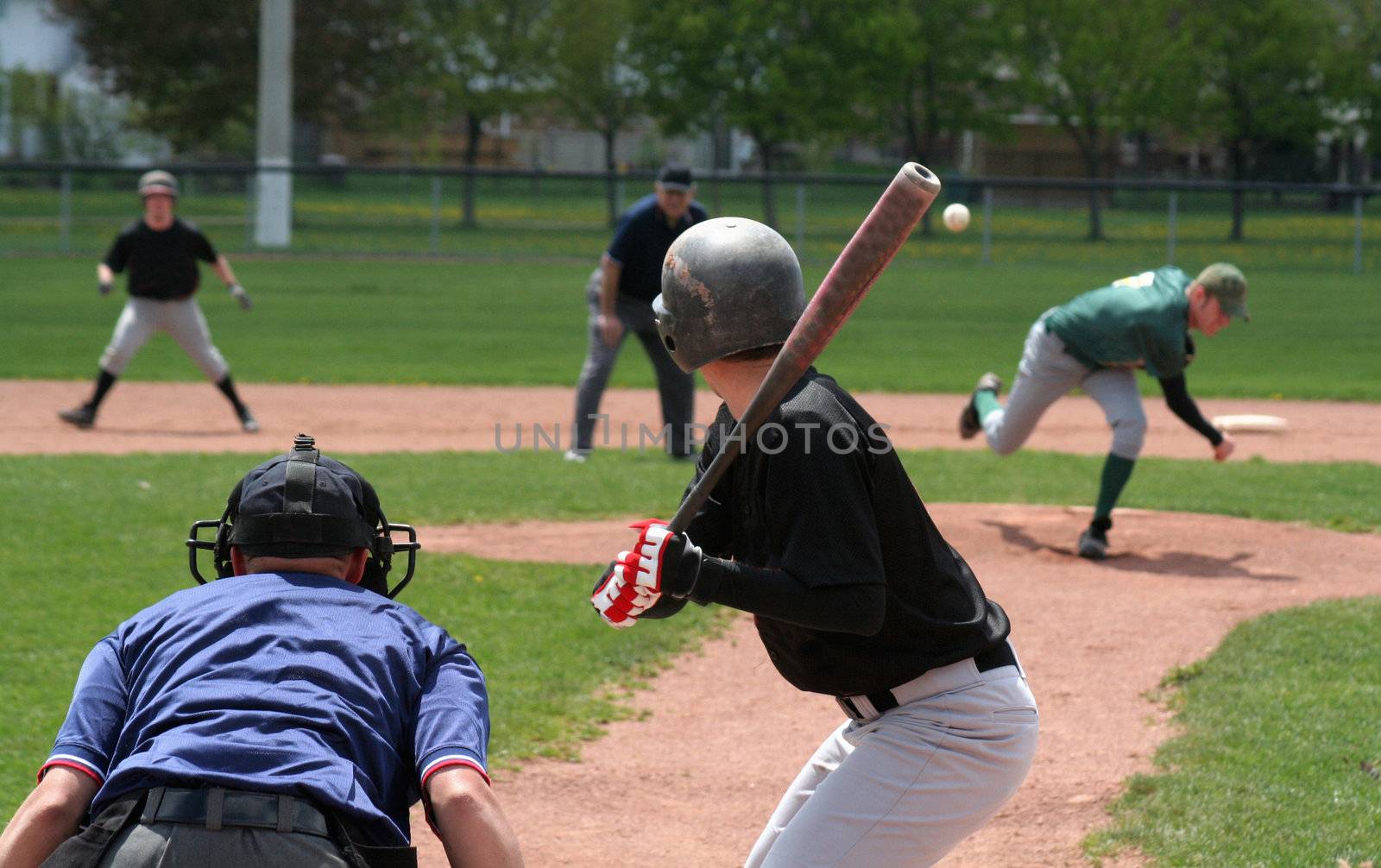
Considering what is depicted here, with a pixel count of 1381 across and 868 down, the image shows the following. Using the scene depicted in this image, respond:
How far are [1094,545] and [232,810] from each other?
648 centimetres

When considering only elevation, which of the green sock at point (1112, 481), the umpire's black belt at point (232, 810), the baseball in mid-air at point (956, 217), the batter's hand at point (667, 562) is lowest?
the green sock at point (1112, 481)

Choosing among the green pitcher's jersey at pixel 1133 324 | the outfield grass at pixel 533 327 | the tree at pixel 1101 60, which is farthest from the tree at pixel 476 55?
the green pitcher's jersey at pixel 1133 324

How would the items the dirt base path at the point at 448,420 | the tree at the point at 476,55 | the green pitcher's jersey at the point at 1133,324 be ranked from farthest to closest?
the tree at the point at 476,55 → the dirt base path at the point at 448,420 → the green pitcher's jersey at the point at 1133,324

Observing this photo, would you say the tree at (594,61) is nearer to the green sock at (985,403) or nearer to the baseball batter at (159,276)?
the baseball batter at (159,276)

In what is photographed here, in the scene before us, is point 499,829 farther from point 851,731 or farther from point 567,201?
point 567,201

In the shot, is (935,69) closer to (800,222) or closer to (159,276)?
(800,222)

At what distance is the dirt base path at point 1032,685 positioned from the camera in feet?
15.2

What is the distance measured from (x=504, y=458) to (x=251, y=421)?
2.72 meters

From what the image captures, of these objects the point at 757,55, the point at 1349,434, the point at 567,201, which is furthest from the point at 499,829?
the point at 757,55

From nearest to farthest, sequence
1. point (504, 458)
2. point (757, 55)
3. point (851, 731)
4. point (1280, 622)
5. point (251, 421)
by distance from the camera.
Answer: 1. point (851, 731)
2. point (1280, 622)
3. point (504, 458)
4. point (251, 421)
5. point (757, 55)

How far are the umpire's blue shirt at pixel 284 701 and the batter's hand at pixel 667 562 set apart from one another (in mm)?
366

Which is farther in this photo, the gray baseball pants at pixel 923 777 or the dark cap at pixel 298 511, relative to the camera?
the gray baseball pants at pixel 923 777

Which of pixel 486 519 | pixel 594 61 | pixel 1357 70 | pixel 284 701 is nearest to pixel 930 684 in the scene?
pixel 284 701

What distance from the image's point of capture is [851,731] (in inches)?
122
